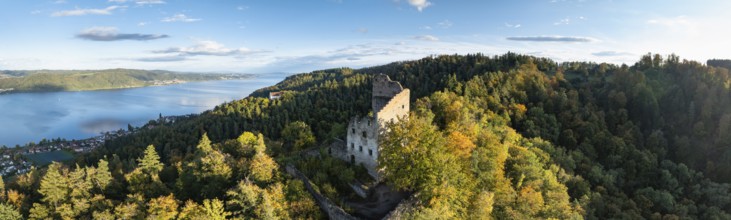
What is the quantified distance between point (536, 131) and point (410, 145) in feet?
151

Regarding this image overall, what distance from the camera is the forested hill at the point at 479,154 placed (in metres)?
26.5

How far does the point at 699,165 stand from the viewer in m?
69.3

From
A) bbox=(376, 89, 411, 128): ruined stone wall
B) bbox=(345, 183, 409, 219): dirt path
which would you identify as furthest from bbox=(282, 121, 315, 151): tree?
bbox=(345, 183, 409, 219): dirt path

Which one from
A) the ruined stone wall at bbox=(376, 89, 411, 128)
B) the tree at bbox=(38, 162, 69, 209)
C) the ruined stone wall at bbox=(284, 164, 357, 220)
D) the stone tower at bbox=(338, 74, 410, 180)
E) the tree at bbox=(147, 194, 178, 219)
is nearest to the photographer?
the ruined stone wall at bbox=(284, 164, 357, 220)

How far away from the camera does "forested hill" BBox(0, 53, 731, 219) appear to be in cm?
2651

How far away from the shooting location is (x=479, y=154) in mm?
32938

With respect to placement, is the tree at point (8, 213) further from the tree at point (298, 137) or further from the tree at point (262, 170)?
the tree at point (298, 137)

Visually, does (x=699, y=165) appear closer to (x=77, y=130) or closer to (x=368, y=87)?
(x=368, y=87)

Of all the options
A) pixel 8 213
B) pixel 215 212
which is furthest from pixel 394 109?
pixel 8 213

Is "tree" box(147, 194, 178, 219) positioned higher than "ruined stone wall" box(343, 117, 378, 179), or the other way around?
"ruined stone wall" box(343, 117, 378, 179)

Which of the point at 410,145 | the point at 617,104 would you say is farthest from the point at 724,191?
the point at 410,145

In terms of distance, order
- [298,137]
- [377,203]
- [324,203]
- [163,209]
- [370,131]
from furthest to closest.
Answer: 1. [298,137]
2. [370,131]
3. [377,203]
4. [324,203]
5. [163,209]

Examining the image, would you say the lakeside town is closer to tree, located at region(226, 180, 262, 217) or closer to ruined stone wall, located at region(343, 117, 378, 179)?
tree, located at region(226, 180, 262, 217)

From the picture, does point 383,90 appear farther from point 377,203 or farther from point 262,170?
point 262,170
